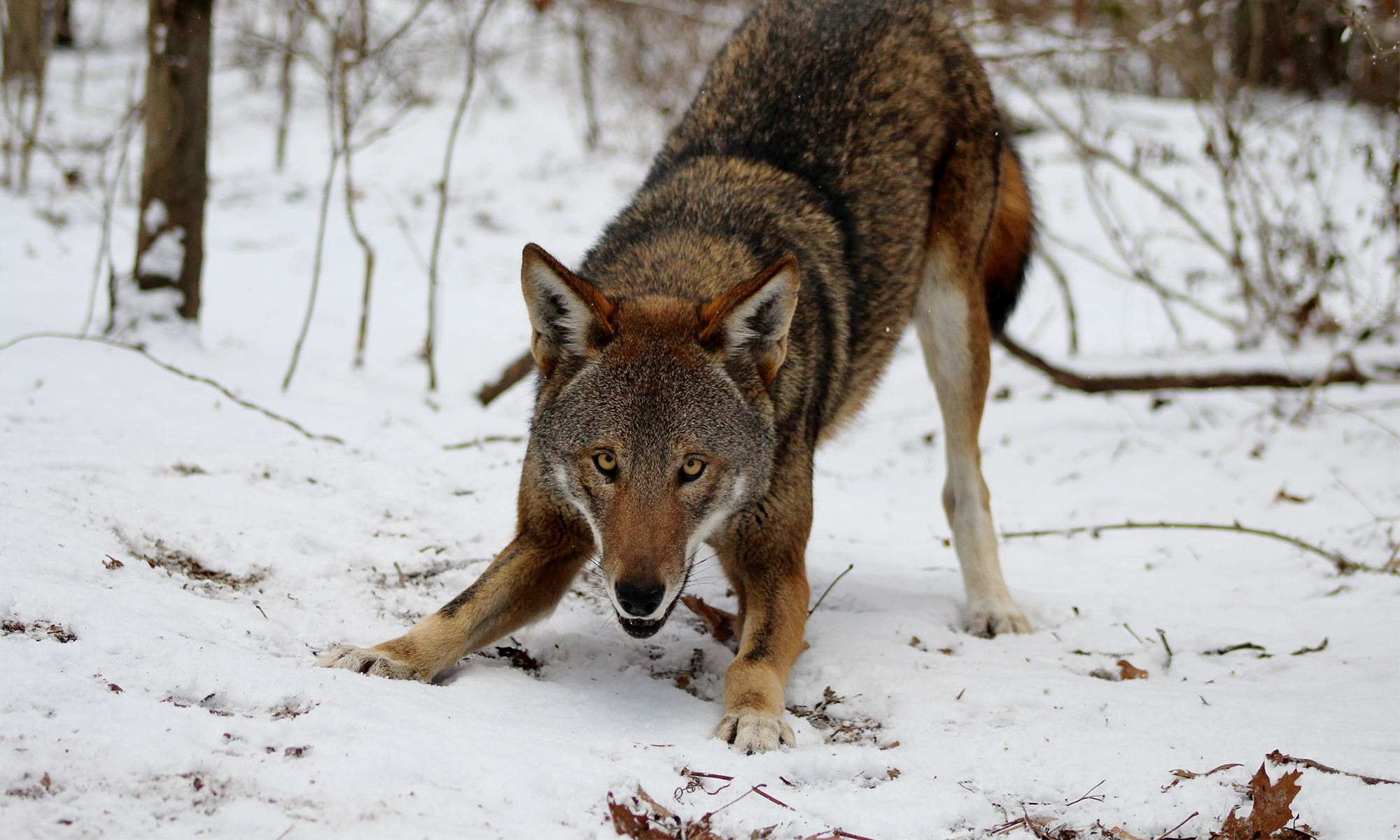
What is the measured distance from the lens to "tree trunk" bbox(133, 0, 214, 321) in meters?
6.05

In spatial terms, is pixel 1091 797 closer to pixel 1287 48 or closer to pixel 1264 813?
pixel 1264 813

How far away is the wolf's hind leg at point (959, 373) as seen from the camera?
4746mm

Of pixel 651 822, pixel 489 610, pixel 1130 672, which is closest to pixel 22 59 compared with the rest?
pixel 489 610

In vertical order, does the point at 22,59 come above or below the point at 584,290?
above

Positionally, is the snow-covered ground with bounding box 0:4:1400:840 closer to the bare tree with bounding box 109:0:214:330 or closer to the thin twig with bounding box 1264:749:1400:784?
the thin twig with bounding box 1264:749:1400:784

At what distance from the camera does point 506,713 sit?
2.73 meters

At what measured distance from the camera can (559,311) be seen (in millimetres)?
3242

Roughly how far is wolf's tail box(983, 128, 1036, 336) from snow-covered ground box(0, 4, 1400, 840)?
1349mm

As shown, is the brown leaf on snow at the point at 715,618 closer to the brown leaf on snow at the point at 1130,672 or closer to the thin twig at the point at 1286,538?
the brown leaf on snow at the point at 1130,672

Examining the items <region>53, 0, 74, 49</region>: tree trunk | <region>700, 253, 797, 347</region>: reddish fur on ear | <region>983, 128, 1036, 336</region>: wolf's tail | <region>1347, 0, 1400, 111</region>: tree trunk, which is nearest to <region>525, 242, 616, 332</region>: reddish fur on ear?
<region>700, 253, 797, 347</region>: reddish fur on ear

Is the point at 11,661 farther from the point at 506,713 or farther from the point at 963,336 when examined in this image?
the point at 963,336

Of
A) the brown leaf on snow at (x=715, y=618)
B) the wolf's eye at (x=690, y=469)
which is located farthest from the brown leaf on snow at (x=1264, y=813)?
the brown leaf on snow at (x=715, y=618)

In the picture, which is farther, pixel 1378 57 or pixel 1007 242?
pixel 1007 242

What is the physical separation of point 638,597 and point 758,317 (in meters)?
1.04
